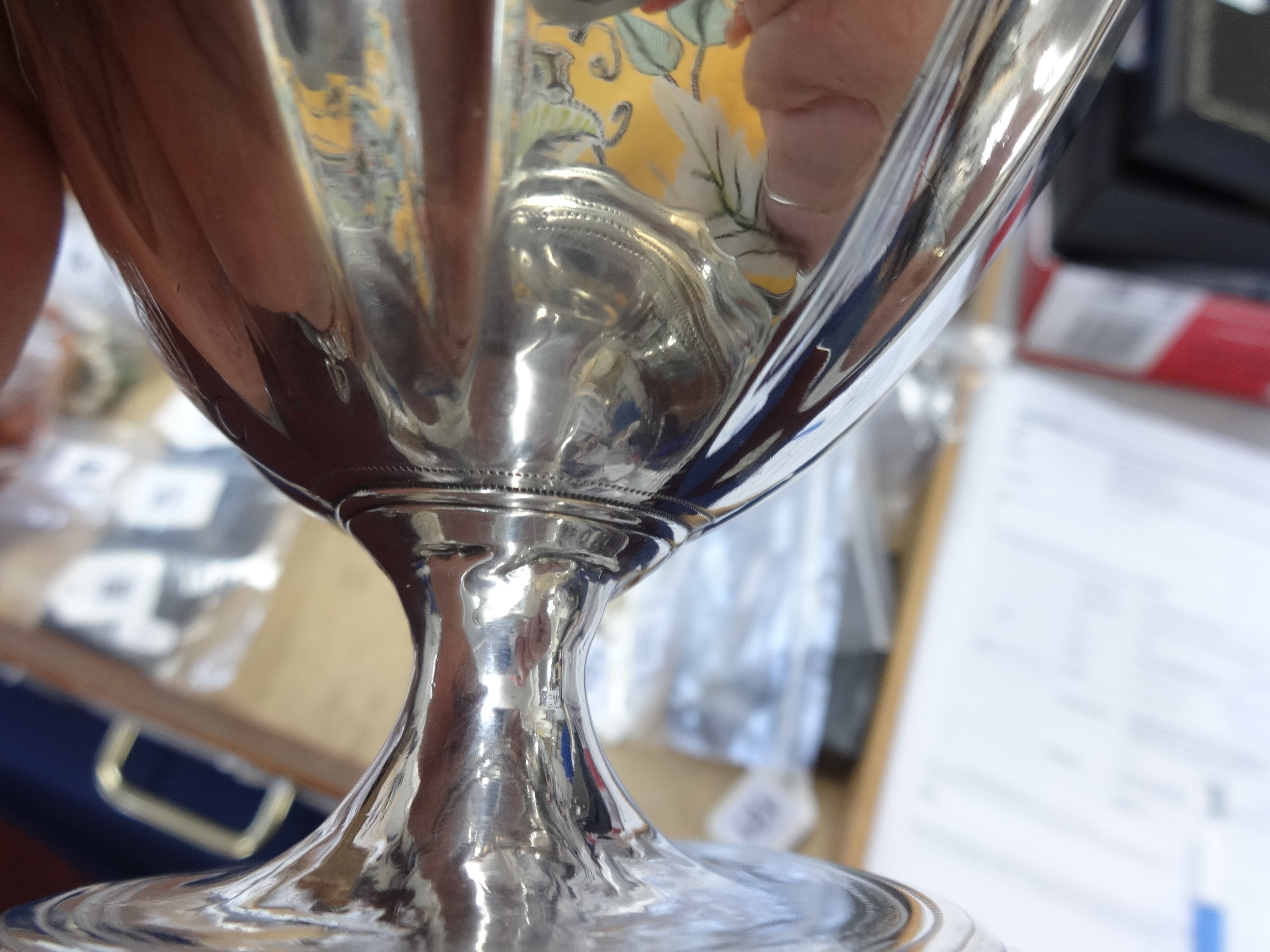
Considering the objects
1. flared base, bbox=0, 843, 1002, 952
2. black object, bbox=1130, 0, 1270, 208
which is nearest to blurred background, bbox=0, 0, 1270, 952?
black object, bbox=1130, 0, 1270, 208

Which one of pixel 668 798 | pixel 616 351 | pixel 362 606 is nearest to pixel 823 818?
pixel 668 798

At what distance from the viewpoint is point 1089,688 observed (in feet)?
1.61

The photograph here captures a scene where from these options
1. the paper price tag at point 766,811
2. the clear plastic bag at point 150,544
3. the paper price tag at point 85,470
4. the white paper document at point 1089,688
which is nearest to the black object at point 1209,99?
the white paper document at point 1089,688

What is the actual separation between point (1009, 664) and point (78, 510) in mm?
535

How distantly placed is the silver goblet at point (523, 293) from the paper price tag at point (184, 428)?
1.45 ft

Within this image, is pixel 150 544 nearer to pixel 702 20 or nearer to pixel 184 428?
pixel 184 428

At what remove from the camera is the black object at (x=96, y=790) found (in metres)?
0.52

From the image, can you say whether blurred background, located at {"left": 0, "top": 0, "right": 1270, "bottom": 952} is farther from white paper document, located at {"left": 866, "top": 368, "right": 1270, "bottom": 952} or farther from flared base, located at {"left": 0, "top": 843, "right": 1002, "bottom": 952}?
flared base, located at {"left": 0, "top": 843, "right": 1002, "bottom": 952}

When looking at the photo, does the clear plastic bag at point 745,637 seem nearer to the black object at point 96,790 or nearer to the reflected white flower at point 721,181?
the black object at point 96,790

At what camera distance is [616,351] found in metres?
0.12

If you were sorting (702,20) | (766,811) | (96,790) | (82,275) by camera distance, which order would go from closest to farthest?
(702,20), (766,811), (96,790), (82,275)

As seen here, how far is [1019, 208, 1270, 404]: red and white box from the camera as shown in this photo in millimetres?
539

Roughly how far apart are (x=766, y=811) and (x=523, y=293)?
359mm

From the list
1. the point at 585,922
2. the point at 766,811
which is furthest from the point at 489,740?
the point at 766,811
